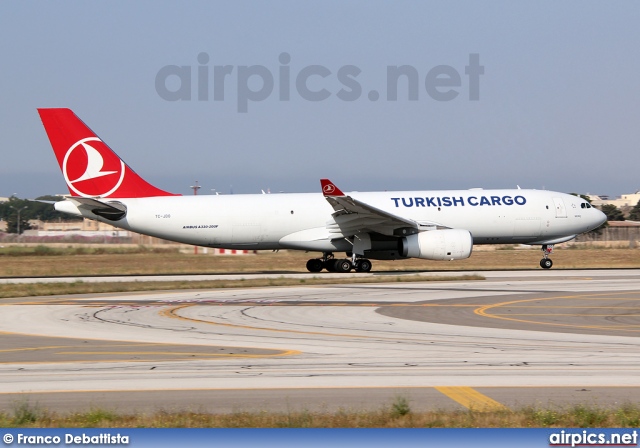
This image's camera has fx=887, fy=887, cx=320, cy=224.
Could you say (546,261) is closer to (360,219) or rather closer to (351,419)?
(360,219)

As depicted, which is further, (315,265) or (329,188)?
(315,265)

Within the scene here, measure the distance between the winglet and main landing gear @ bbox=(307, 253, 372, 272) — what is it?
4494mm

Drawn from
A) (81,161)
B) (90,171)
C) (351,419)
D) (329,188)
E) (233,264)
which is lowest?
(351,419)

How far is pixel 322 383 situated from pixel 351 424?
3.08m

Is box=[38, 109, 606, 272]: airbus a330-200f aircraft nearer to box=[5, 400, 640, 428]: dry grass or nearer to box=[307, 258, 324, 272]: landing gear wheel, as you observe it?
box=[307, 258, 324, 272]: landing gear wheel

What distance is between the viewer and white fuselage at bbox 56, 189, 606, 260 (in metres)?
43.3

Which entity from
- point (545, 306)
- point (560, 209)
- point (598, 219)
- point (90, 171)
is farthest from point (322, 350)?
point (598, 219)

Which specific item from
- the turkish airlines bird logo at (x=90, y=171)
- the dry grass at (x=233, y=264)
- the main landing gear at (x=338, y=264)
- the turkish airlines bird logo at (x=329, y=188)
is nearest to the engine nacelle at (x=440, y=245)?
the main landing gear at (x=338, y=264)

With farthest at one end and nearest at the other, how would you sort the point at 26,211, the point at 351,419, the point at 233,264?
the point at 26,211
the point at 233,264
the point at 351,419

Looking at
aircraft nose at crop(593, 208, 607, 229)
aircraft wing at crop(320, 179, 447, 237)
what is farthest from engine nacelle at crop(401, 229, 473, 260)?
aircraft nose at crop(593, 208, 607, 229)

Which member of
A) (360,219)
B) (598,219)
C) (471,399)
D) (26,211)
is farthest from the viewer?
(26,211)

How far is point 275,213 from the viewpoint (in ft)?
142

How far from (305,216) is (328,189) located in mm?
3634

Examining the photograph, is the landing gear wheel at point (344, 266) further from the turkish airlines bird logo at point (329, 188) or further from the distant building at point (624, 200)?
the distant building at point (624, 200)
